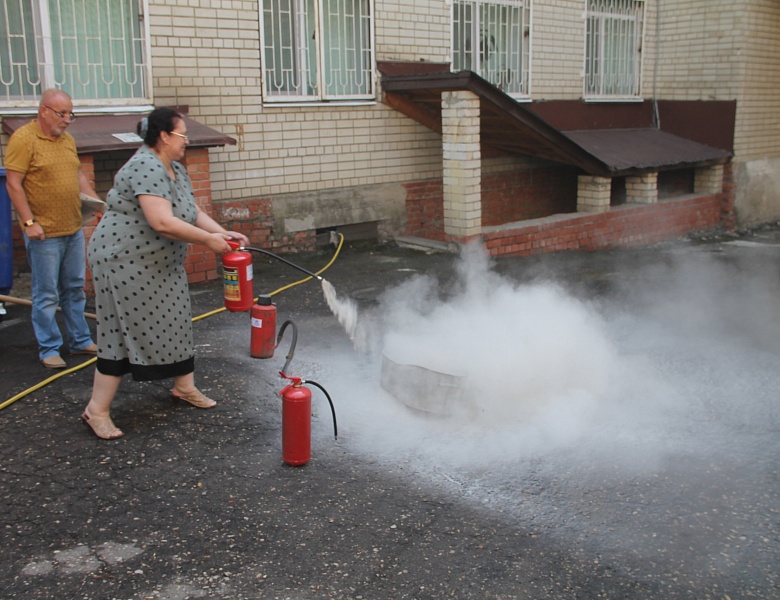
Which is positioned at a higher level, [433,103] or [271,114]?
[433,103]

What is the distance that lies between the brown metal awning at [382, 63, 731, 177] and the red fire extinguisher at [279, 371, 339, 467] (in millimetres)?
6061

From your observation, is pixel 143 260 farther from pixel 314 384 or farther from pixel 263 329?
pixel 263 329

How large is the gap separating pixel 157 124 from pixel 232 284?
1.03 m

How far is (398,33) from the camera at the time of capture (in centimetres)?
1023

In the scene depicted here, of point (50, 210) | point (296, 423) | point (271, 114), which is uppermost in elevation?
point (271, 114)

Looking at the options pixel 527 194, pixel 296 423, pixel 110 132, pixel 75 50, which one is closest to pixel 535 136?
pixel 527 194

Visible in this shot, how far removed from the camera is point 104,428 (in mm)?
4438

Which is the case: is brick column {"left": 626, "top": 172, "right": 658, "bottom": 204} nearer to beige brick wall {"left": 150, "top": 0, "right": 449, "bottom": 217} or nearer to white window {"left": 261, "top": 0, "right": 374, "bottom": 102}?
beige brick wall {"left": 150, "top": 0, "right": 449, "bottom": 217}

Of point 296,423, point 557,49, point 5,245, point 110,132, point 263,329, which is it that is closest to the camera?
point 296,423

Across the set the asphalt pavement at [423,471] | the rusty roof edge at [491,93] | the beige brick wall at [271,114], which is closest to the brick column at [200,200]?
the beige brick wall at [271,114]

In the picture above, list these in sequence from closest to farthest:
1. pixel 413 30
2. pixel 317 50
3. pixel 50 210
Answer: pixel 50 210 < pixel 317 50 < pixel 413 30

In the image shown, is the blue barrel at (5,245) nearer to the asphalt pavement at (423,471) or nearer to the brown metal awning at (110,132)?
the asphalt pavement at (423,471)

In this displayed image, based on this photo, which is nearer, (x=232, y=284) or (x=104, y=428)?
(x=104, y=428)

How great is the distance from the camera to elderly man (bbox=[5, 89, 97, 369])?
5121mm
